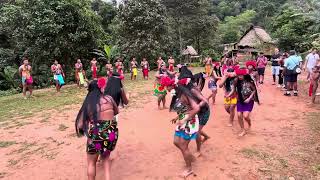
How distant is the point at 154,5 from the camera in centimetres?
2684

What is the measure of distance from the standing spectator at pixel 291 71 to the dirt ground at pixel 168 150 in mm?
2060

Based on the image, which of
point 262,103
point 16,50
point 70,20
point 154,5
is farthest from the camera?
point 154,5

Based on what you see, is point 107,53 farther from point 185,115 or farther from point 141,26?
point 185,115

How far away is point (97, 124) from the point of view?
4.51 meters

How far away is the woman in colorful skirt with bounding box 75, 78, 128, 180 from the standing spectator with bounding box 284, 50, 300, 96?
8.68m

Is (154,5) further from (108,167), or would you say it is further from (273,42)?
(108,167)

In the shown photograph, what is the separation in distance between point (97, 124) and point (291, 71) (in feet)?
29.8

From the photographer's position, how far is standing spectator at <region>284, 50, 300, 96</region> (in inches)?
454

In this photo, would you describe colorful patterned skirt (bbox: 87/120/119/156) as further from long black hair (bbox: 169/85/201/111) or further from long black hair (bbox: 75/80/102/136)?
long black hair (bbox: 169/85/201/111)

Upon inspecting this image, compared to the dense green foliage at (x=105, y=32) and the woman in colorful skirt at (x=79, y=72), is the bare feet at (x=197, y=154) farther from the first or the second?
the woman in colorful skirt at (x=79, y=72)

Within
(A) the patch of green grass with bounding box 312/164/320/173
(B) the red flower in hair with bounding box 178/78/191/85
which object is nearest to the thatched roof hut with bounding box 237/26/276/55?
(A) the patch of green grass with bounding box 312/164/320/173

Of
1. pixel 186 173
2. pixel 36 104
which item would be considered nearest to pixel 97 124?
pixel 186 173

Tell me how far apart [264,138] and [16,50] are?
2138 cm

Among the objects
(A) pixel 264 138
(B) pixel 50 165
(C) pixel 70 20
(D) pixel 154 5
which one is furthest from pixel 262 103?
(D) pixel 154 5
